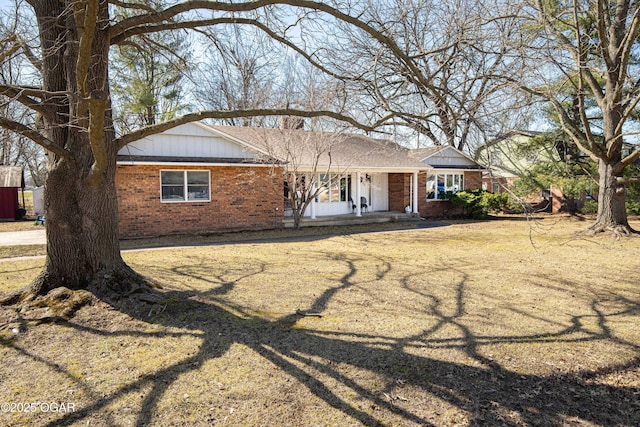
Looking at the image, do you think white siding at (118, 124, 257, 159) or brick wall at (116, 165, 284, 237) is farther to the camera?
white siding at (118, 124, 257, 159)

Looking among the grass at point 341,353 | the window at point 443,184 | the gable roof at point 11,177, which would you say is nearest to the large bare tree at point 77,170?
the grass at point 341,353

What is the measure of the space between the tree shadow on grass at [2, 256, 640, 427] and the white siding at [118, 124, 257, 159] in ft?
34.8

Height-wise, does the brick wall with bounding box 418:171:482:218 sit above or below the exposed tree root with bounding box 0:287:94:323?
above

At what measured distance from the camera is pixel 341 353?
4.26 m

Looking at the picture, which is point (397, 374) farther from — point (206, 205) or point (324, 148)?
point (206, 205)

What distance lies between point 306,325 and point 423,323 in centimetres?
150

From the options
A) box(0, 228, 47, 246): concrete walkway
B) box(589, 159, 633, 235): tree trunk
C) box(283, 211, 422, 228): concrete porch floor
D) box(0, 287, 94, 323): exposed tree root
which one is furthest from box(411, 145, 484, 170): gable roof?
box(0, 287, 94, 323): exposed tree root

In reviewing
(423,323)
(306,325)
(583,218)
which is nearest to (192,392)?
(306,325)

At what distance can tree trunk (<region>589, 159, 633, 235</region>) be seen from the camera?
46.5ft

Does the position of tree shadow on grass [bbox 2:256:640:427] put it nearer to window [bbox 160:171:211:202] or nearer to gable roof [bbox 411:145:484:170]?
window [bbox 160:171:211:202]

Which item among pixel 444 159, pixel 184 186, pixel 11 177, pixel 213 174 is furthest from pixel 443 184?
pixel 11 177

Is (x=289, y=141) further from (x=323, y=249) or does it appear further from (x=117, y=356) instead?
(x=117, y=356)

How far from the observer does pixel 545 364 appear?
13.3ft

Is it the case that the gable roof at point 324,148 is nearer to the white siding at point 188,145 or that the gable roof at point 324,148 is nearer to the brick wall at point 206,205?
the white siding at point 188,145
